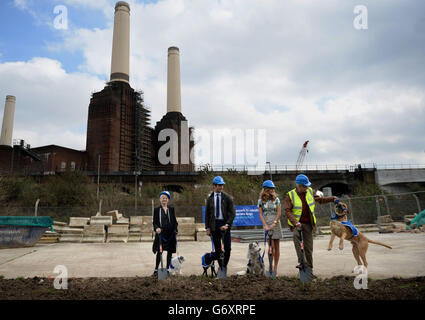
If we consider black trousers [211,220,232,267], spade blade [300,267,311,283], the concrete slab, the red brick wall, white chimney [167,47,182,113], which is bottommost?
the concrete slab

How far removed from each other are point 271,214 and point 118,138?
52763 millimetres

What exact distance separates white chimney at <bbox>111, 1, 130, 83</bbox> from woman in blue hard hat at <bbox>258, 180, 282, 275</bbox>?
196 ft

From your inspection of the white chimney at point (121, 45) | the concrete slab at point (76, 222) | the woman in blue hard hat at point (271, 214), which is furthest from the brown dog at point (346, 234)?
the white chimney at point (121, 45)

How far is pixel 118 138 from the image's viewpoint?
178 feet

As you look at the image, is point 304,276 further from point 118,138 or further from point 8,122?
point 8,122

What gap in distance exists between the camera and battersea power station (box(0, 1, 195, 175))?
174 ft

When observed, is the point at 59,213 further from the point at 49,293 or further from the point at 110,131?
the point at 110,131

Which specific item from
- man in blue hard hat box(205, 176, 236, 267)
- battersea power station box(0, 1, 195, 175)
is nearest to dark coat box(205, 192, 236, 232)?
man in blue hard hat box(205, 176, 236, 267)

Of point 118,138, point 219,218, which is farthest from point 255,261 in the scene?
point 118,138

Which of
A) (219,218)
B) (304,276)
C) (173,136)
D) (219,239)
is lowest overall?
(304,276)

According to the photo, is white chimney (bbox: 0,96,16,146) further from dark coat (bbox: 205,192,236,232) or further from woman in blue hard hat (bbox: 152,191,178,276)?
dark coat (bbox: 205,192,236,232)

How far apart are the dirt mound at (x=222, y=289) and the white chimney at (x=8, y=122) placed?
255 feet
